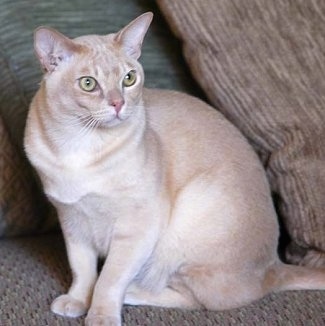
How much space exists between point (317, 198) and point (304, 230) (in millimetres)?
72

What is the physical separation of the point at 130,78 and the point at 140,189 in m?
0.19

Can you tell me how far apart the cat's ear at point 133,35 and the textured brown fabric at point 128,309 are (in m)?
0.45

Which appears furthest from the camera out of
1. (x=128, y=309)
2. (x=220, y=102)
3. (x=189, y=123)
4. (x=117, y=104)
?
(x=220, y=102)

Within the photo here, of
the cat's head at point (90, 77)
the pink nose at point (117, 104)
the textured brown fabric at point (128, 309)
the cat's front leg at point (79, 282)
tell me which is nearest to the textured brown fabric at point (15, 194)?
the textured brown fabric at point (128, 309)

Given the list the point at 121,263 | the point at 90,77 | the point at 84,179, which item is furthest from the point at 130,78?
the point at 121,263

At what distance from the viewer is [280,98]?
5.26 feet

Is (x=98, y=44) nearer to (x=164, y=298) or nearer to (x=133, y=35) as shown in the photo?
(x=133, y=35)

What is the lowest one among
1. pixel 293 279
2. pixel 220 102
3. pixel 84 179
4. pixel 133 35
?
pixel 293 279

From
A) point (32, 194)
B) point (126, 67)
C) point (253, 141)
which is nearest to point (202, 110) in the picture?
point (253, 141)

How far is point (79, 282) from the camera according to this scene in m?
1.48

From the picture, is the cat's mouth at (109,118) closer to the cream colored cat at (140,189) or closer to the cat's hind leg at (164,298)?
the cream colored cat at (140,189)

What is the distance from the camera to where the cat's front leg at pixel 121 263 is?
1.39 meters

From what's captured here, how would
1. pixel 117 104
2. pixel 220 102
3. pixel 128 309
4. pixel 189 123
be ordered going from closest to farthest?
pixel 117 104
pixel 128 309
pixel 189 123
pixel 220 102

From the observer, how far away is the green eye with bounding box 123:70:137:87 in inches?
54.3
